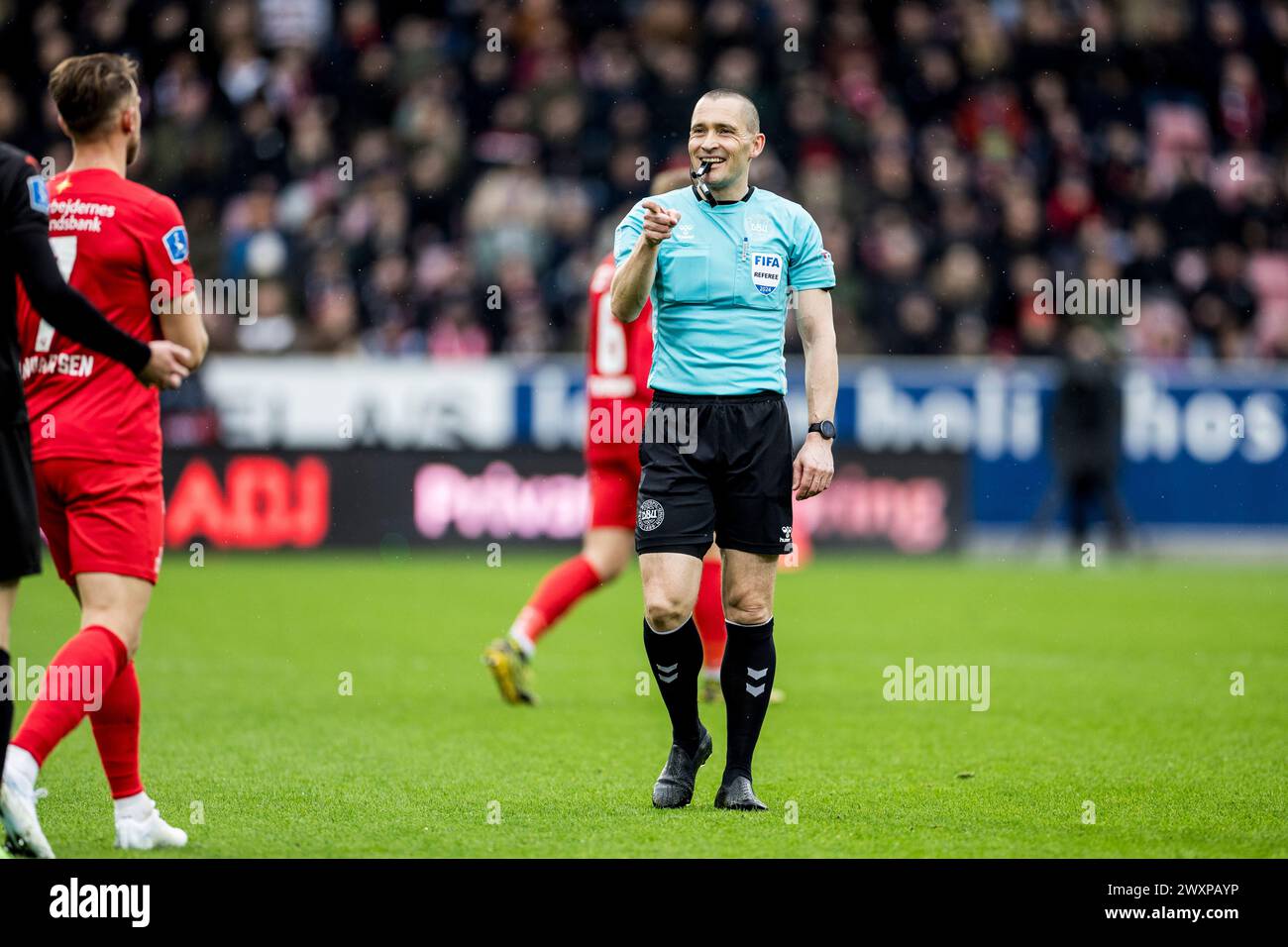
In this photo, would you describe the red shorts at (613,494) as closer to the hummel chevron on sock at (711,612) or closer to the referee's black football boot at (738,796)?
the hummel chevron on sock at (711,612)

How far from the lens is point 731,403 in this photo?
20.7 ft

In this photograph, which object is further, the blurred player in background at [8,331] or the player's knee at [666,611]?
the player's knee at [666,611]

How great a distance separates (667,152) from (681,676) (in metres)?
16.2

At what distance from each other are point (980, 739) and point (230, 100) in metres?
16.1

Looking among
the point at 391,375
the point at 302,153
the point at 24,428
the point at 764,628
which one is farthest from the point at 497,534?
the point at 24,428

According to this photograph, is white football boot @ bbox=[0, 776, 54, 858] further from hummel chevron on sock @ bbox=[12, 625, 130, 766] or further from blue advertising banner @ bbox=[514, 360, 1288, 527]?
blue advertising banner @ bbox=[514, 360, 1288, 527]

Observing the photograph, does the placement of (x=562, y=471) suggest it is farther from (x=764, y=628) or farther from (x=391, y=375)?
(x=764, y=628)

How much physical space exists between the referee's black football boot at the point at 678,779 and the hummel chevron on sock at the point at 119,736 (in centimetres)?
172

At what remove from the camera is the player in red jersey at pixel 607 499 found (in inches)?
360

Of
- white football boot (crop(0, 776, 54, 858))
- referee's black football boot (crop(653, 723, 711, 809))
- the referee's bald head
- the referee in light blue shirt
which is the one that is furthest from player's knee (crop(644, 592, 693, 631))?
white football boot (crop(0, 776, 54, 858))

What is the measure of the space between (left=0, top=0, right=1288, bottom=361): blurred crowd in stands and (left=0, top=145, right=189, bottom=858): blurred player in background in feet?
48.7

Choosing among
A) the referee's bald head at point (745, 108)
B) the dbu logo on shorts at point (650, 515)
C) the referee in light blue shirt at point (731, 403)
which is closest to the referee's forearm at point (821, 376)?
the referee in light blue shirt at point (731, 403)

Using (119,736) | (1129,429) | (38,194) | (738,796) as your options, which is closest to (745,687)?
(738,796)

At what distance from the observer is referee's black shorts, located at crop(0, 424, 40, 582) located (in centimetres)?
488
